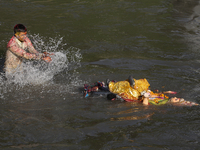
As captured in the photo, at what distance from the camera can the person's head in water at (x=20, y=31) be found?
6105 millimetres

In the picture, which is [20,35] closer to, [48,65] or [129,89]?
[48,65]

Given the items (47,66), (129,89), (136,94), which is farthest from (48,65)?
(136,94)

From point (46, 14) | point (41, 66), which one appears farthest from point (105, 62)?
point (46, 14)

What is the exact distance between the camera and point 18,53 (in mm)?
6227

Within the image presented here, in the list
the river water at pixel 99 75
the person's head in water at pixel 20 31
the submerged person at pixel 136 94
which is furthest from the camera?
the person's head in water at pixel 20 31

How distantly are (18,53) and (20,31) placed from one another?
0.57m

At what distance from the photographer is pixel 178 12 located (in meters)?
13.5

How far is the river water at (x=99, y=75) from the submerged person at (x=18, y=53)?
403mm

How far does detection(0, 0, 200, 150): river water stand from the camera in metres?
4.30

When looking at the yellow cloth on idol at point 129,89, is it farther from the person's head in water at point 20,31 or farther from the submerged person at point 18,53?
the person's head in water at point 20,31


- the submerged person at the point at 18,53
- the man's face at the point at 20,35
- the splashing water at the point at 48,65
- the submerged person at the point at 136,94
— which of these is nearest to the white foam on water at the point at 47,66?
the splashing water at the point at 48,65

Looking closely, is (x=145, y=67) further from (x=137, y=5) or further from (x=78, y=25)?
(x=137, y=5)

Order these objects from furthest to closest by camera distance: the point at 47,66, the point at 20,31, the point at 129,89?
the point at 47,66, the point at 20,31, the point at 129,89

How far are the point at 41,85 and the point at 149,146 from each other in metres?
3.76
